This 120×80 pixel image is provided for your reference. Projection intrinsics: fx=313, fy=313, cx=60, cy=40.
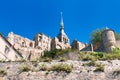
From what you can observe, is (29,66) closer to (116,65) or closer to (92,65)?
(92,65)

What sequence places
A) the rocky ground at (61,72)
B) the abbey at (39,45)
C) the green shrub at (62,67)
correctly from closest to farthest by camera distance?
the rocky ground at (61,72) < the green shrub at (62,67) < the abbey at (39,45)

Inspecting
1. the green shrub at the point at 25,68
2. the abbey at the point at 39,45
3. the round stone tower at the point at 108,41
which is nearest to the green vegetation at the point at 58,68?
the green shrub at the point at 25,68

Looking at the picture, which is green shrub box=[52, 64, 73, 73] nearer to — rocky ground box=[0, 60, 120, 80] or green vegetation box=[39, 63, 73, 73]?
green vegetation box=[39, 63, 73, 73]

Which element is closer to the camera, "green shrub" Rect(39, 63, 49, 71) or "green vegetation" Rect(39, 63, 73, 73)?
"green vegetation" Rect(39, 63, 73, 73)

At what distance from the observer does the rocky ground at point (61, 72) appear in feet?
76.4

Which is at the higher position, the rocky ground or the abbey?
the abbey

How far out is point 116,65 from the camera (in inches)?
966

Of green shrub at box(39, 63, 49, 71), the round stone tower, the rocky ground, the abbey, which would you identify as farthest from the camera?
the round stone tower

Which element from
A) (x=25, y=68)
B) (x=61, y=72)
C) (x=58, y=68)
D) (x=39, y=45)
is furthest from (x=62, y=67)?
(x=39, y=45)

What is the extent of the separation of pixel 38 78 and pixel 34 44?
61.3m

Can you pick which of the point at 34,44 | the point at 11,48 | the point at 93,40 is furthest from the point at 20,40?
the point at 11,48

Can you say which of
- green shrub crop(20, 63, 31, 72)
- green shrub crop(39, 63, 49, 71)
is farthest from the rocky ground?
green shrub crop(20, 63, 31, 72)

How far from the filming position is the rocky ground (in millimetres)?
23298

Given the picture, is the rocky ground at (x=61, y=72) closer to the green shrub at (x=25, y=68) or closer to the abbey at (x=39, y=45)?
the green shrub at (x=25, y=68)
